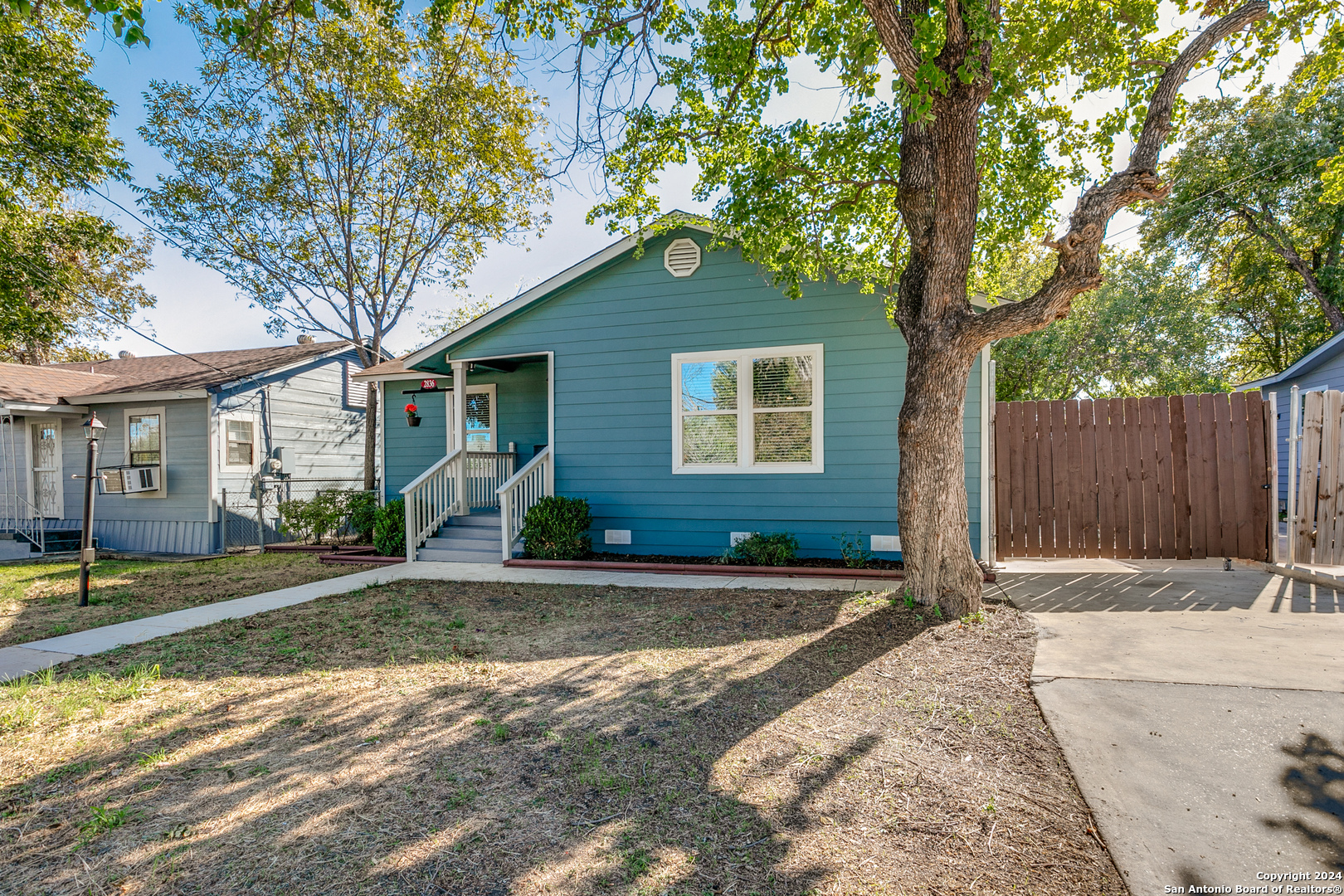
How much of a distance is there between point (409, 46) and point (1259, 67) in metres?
13.6

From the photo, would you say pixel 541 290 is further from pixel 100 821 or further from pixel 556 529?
pixel 100 821

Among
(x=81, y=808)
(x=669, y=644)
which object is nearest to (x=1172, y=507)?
(x=669, y=644)

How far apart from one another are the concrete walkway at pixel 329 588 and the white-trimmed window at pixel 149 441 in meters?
6.66

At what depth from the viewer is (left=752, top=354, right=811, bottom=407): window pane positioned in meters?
7.72

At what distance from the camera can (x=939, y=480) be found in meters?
4.95

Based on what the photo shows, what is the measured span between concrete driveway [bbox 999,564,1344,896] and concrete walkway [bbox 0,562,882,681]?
8.00 feet

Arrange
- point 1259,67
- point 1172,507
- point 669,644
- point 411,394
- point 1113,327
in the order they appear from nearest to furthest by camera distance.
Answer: point 669,644 → point 1259,67 → point 1172,507 → point 411,394 → point 1113,327

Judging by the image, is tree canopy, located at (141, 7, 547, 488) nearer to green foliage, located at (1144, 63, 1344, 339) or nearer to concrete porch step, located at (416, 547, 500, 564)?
concrete porch step, located at (416, 547, 500, 564)

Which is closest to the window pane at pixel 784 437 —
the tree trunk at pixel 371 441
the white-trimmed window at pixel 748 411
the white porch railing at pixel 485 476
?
the white-trimmed window at pixel 748 411

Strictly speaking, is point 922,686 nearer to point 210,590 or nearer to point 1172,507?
point 1172,507

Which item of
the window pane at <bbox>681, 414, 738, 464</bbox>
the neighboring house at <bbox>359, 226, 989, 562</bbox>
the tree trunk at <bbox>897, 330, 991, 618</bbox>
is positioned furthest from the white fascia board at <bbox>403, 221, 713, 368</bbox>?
the tree trunk at <bbox>897, 330, 991, 618</bbox>

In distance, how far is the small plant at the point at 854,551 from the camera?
7.25 m

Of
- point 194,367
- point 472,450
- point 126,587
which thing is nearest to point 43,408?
point 194,367

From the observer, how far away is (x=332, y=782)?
2.64 metres
